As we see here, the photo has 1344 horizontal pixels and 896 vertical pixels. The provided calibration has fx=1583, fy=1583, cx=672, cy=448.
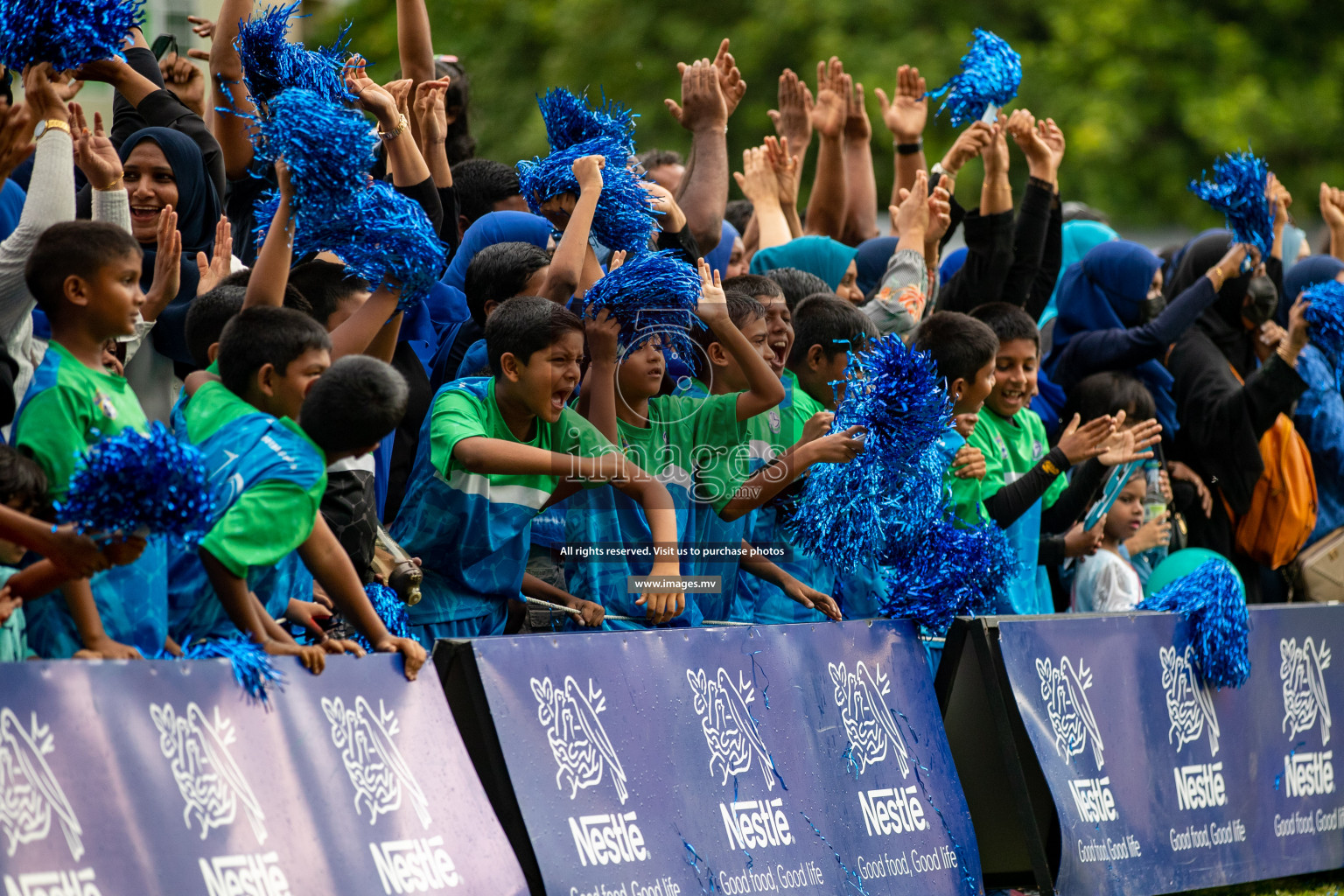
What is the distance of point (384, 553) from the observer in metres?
4.57

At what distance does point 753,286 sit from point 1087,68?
15.5 m

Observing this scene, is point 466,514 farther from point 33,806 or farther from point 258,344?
point 33,806

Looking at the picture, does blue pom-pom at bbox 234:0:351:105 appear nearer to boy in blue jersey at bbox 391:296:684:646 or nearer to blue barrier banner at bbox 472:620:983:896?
boy in blue jersey at bbox 391:296:684:646

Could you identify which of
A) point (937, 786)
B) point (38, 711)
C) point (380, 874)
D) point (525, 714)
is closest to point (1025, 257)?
point (937, 786)

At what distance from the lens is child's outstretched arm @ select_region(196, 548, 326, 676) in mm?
3637

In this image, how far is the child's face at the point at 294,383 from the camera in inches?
154

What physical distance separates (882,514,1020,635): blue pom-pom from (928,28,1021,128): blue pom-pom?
2272 millimetres

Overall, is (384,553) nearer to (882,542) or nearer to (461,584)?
(461,584)

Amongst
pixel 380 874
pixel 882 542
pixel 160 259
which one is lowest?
pixel 380 874

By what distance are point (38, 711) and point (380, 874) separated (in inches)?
36.1

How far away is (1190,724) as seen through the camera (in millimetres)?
5906

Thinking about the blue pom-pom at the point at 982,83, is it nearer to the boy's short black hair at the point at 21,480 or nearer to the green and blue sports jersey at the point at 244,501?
the green and blue sports jersey at the point at 244,501

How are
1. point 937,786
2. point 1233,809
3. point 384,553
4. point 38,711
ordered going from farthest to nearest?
point 1233,809 → point 937,786 → point 384,553 → point 38,711

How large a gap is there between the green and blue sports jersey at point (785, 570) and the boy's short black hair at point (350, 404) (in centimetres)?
192
